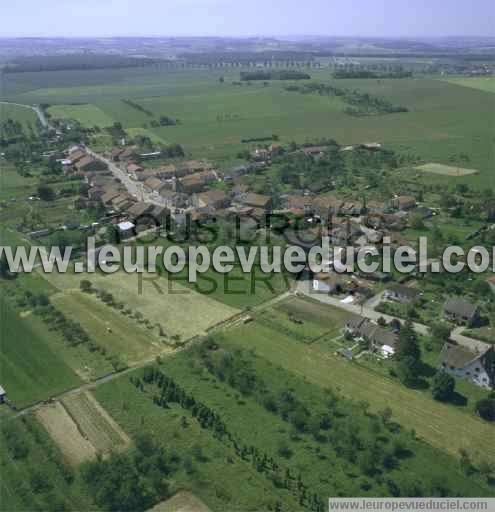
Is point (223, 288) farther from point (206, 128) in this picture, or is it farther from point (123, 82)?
point (123, 82)

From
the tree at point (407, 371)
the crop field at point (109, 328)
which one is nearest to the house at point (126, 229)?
the crop field at point (109, 328)

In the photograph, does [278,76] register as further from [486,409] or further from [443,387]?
[486,409]

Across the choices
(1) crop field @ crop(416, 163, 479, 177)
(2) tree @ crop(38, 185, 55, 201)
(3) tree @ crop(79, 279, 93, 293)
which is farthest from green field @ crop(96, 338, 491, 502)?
(1) crop field @ crop(416, 163, 479, 177)

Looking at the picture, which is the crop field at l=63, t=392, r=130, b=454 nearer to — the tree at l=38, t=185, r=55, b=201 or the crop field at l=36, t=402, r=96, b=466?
the crop field at l=36, t=402, r=96, b=466

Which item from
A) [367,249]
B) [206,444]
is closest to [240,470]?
[206,444]

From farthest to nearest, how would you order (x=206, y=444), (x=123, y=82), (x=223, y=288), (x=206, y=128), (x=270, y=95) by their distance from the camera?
(x=123, y=82), (x=270, y=95), (x=206, y=128), (x=223, y=288), (x=206, y=444)
